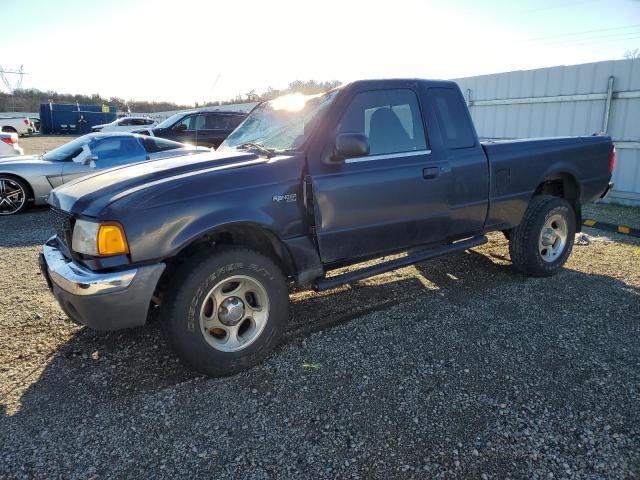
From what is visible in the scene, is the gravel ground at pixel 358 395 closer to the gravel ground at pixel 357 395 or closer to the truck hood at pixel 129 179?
the gravel ground at pixel 357 395

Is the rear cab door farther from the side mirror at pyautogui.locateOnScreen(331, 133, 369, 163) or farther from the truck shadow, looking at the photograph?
the side mirror at pyautogui.locateOnScreen(331, 133, 369, 163)

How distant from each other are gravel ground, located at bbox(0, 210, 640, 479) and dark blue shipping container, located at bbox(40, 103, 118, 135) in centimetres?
4113

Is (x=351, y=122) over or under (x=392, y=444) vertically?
over

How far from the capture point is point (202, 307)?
2.81 meters

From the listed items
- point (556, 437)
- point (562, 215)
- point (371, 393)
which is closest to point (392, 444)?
point (371, 393)

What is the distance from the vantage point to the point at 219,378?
2967 millimetres

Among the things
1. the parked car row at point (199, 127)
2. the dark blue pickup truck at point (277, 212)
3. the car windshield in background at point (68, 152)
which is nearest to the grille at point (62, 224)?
the dark blue pickup truck at point (277, 212)

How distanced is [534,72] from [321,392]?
939 centimetres

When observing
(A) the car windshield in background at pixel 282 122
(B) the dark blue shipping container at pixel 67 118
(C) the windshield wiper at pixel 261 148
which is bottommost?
(C) the windshield wiper at pixel 261 148

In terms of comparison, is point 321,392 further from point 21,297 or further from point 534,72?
point 534,72

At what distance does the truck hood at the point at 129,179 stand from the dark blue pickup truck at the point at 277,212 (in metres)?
0.02

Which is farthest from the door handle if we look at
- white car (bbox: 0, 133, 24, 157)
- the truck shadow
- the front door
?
white car (bbox: 0, 133, 24, 157)

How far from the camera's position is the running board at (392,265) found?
3.35 m

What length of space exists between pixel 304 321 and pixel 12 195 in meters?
7.04
